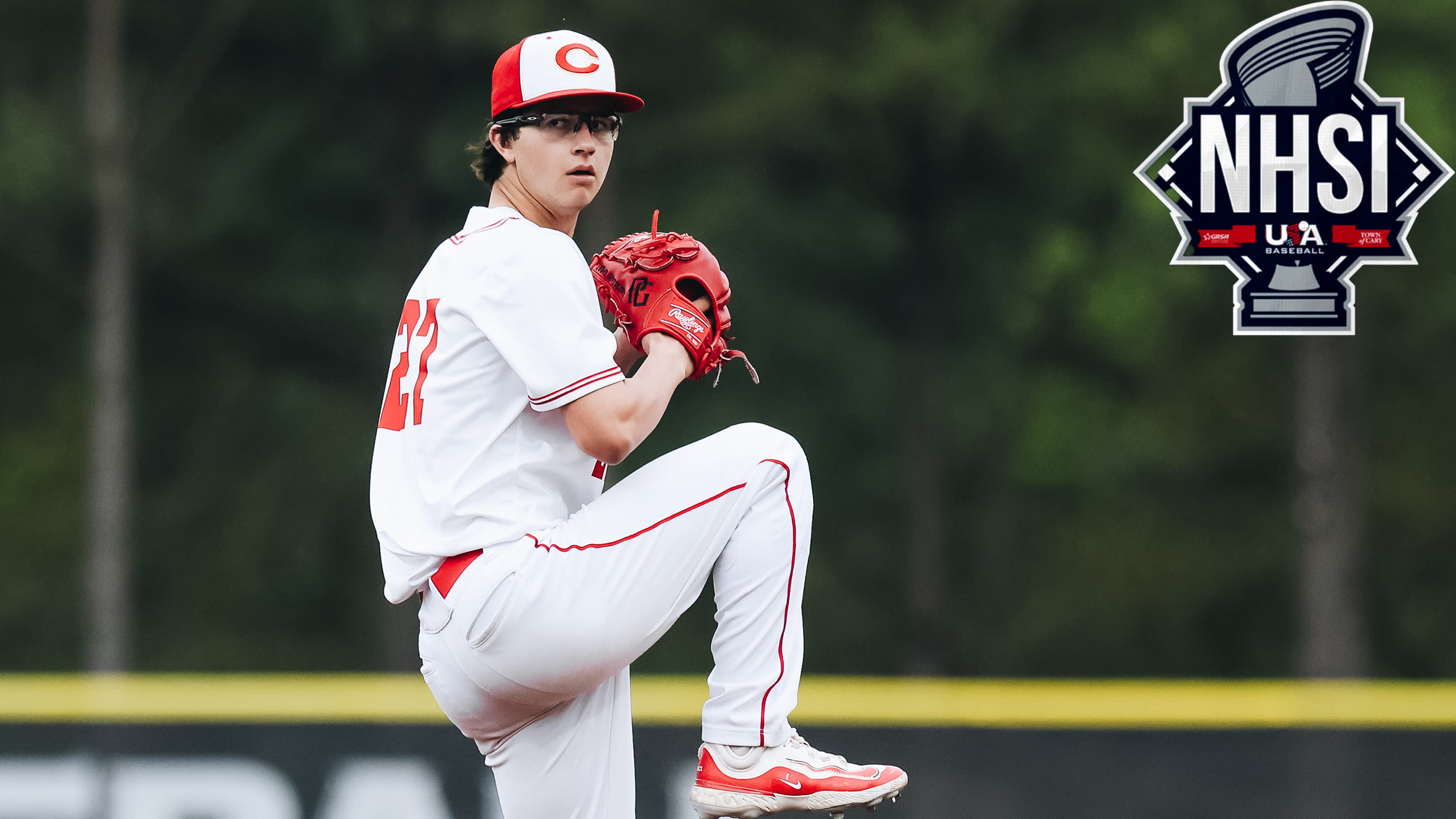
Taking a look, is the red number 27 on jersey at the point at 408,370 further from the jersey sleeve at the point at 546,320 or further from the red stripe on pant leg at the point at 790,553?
the red stripe on pant leg at the point at 790,553

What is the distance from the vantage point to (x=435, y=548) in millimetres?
2998

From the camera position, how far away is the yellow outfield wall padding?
5.30 meters

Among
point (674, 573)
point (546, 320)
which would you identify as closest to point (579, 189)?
point (546, 320)

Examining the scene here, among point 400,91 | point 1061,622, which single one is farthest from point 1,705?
point 1061,622

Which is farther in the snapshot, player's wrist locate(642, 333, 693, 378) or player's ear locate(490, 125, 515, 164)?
player's ear locate(490, 125, 515, 164)

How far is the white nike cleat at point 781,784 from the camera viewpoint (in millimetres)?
2928

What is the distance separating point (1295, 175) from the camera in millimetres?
4219

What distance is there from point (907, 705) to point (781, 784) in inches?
Answer: 102

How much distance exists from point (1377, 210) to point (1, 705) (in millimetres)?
4591

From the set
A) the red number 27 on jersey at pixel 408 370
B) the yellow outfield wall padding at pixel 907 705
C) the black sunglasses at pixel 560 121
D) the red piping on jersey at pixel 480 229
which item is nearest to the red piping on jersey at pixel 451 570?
the red number 27 on jersey at pixel 408 370

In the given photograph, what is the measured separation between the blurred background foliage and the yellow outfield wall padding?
667 centimetres

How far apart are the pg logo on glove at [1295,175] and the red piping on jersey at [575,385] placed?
1.94m

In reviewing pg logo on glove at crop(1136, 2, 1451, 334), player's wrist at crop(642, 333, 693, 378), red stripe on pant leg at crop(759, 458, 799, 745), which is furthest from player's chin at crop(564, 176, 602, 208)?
pg logo on glove at crop(1136, 2, 1451, 334)

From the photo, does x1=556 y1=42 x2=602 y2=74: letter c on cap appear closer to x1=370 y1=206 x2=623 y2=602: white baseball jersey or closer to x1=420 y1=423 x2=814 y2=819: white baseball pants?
x1=370 y1=206 x2=623 y2=602: white baseball jersey
